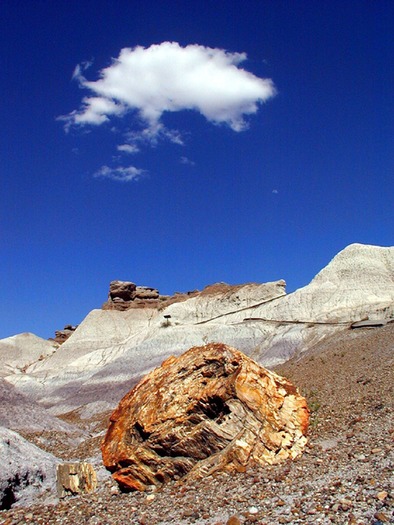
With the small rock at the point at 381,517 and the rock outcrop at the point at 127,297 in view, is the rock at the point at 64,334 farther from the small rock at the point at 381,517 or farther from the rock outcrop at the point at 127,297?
the small rock at the point at 381,517

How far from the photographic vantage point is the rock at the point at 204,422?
30.6ft

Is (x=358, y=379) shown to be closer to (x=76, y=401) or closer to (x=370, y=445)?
(x=370, y=445)

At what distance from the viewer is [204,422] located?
9.66 metres

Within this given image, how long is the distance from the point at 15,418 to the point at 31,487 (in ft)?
40.2

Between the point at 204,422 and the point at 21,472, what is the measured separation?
490 cm

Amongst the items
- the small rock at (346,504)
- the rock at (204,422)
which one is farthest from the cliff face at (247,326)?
the small rock at (346,504)

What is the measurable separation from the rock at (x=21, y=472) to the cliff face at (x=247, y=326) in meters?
27.4

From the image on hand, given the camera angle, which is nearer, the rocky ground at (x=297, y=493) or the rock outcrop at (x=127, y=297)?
the rocky ground at (x=297, y=493)

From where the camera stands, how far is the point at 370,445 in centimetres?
923

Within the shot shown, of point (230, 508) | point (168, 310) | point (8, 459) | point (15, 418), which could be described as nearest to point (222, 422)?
point (230, 508)

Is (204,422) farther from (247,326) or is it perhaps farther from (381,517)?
(247,326)

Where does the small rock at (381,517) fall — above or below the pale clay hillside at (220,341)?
below

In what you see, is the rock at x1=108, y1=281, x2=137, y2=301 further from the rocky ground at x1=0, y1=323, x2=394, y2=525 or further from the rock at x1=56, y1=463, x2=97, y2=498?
the rock at x1=56, y1=463, x2=97, y2=498

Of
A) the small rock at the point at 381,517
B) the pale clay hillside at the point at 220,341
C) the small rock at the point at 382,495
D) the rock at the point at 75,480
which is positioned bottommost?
the small rock at the point at 381,517
